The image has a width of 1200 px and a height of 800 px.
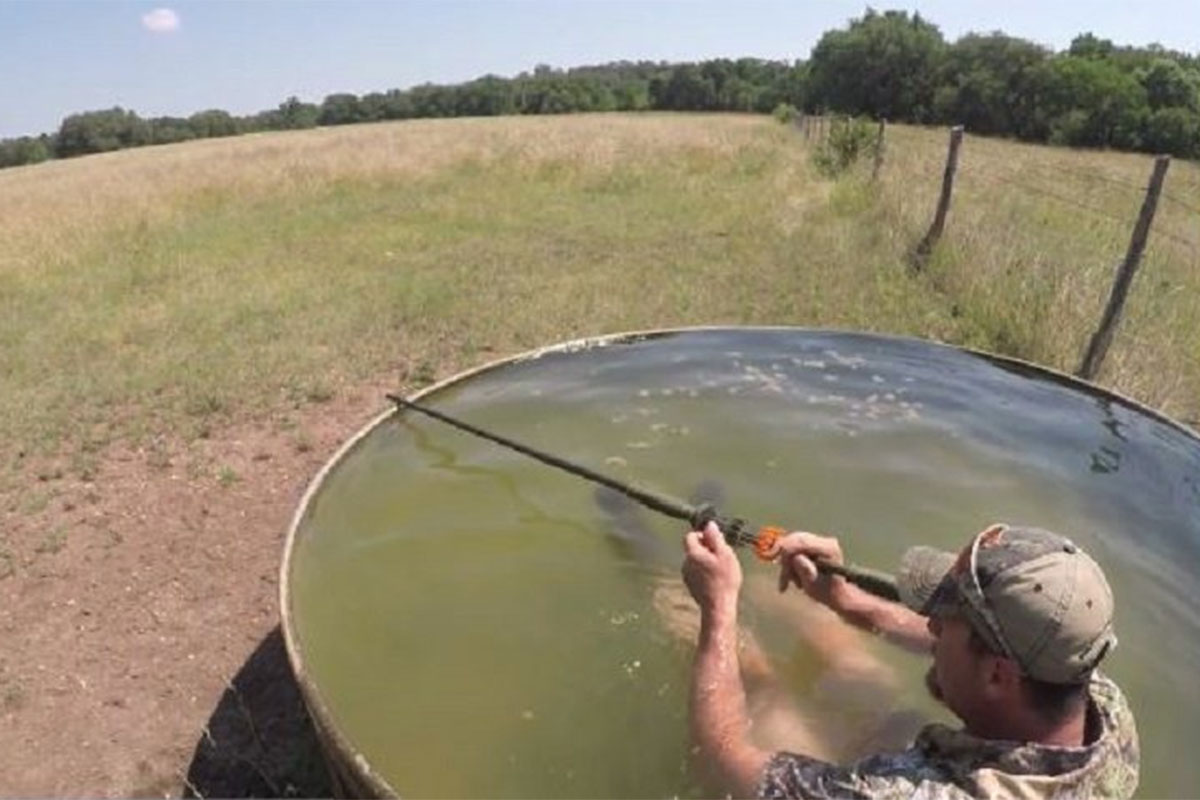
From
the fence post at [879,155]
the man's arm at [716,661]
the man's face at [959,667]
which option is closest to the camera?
the man's face at [959,667]

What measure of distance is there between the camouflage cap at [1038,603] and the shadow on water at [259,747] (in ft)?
7.60

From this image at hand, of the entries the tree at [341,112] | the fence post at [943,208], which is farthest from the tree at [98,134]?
the fence post at [943,208]

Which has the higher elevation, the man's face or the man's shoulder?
the man's face

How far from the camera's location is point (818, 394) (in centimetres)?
606

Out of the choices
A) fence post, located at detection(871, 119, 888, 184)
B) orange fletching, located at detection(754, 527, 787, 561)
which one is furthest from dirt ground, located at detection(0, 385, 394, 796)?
fence post, located at detection(871, 119, 888, 184)

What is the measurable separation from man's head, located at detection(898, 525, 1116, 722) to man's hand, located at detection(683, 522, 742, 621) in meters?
0.71

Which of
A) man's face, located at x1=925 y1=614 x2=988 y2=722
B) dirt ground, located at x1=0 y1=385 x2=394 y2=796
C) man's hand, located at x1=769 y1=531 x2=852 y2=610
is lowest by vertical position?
dirt ground, located at x1=0 y1=385 x2=394 y2=796

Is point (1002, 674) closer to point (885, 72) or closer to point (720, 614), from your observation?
point (720, 614)

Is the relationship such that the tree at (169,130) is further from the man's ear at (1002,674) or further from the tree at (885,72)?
the man's ear at (1002,674)

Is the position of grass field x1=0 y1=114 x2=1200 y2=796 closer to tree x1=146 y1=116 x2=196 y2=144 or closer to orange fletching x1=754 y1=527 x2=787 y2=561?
orange fletching x1=754 y1=527 x2=787 y2=561

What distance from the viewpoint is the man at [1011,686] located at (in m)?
1.84

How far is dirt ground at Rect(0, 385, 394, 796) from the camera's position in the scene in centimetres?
364

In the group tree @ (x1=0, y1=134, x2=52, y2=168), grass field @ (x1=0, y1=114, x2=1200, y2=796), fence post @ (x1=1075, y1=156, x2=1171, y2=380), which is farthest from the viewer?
tree @ (x1=0, y1=134, x2=52, y2=168)

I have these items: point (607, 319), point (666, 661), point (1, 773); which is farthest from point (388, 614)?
point (607, 319)
